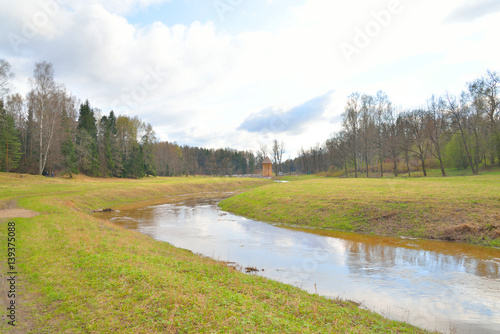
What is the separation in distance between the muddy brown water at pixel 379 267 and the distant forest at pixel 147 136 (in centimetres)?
3911

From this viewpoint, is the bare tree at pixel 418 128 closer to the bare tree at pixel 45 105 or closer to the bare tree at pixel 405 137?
the bare tree at pixel 405 137

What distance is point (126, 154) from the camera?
76.5 meters

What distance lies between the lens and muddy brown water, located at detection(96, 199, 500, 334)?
7.38 m

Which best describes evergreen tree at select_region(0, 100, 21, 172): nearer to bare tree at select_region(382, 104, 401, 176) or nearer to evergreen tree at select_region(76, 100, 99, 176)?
evergreen tree at select_region(76, 100, 99, 176)

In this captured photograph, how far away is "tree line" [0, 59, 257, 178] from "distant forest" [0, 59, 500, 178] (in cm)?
15

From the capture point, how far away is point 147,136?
8662 centimetres

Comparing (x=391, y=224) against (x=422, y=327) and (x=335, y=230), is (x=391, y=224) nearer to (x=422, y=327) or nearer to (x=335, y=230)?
(x=335, y=230)

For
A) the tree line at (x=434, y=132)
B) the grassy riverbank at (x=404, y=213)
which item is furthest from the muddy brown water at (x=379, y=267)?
the tree line at (x=434, y=132)

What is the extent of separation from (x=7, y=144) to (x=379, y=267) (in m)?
62.1

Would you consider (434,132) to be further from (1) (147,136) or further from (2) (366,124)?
(1) (147,136)

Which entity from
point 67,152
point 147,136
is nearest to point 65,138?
point 67,152

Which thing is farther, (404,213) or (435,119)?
(435,119)

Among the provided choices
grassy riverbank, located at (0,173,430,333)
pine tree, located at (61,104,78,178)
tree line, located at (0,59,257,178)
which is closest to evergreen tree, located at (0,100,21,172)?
tree line, located at (0,59,257,178)

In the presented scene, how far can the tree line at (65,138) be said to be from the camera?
45.1 m
